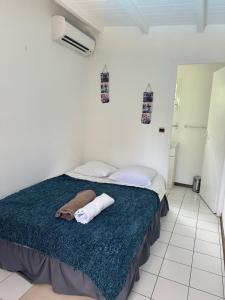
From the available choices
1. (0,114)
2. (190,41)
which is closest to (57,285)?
(0,114)

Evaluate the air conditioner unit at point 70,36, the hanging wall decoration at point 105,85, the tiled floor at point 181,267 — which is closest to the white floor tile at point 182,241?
the tiled floor at point 181,267

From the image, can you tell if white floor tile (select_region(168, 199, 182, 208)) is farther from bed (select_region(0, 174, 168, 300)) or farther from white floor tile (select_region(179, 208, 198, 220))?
bed (select_region(0, 174, 168, 300))

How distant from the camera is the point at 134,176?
280 cm

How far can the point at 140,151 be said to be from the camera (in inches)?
130

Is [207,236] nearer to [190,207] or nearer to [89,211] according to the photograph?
[190,207]

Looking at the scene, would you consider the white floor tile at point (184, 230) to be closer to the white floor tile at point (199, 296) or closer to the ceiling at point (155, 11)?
the white floor tile at point (199, 296)

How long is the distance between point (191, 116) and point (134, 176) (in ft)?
6.97

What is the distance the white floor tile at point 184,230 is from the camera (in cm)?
270

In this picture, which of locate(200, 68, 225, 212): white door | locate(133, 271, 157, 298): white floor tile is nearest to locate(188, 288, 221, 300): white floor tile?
locate(133, 271, 157, 298): white floor tile

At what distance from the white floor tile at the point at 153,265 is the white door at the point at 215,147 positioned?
1.43 m

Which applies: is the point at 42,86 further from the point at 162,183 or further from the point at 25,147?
the point at 162,183

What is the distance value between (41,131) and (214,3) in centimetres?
218

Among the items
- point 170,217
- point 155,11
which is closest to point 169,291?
point 170,217

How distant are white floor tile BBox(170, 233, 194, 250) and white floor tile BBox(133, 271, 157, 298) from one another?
0.61 m
